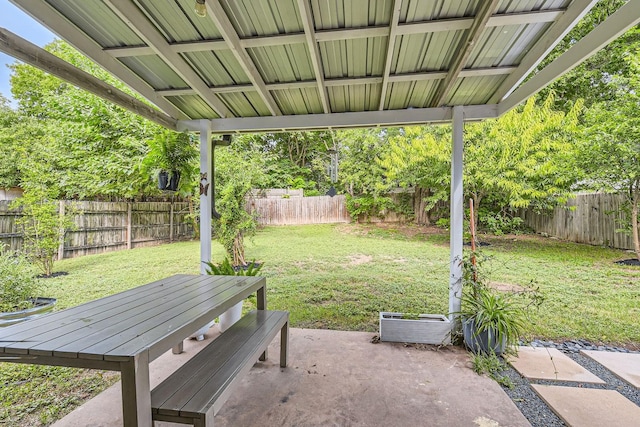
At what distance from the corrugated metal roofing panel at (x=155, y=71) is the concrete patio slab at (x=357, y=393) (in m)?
2.36

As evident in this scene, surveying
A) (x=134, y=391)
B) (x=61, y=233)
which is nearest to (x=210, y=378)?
(x=134, y=391)

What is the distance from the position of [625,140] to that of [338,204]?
7.68 meters

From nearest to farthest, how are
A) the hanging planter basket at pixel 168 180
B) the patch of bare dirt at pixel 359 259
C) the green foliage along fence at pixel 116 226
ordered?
1. the hanging planter basket at pixel 168 180
2. the green foliage along fence at pixel 116 226
3. the patch of bare dirt at pixel 359 259

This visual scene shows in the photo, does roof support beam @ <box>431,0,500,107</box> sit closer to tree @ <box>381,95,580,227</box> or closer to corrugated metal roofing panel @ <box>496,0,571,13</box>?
corrugated metal roofing panel @ <box>496,0,571,13</box>

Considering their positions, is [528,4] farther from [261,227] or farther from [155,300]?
[261,227]

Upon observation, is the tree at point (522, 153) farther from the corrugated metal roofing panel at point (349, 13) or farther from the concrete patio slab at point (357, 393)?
the corrugated metal roofing panel at point (349, 13)

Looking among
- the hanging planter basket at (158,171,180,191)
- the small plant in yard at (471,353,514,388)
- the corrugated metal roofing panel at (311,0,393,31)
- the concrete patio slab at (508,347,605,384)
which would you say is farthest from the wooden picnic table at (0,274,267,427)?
the concrete patio slab at (508,347,605,384)

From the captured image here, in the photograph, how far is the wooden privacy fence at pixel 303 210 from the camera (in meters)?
10.8

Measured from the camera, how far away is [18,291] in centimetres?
319

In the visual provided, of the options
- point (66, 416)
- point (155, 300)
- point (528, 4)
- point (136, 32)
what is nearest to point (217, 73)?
point (136, 32)

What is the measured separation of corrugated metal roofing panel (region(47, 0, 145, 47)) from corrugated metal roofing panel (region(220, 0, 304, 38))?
0.67 m

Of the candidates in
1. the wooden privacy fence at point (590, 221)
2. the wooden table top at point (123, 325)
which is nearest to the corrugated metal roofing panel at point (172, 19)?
the wooden table top at point (123, 325)

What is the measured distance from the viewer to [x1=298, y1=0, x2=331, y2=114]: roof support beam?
5.54 feet

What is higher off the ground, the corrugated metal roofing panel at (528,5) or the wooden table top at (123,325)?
the corrugated metal roofing panel at (528,5)
